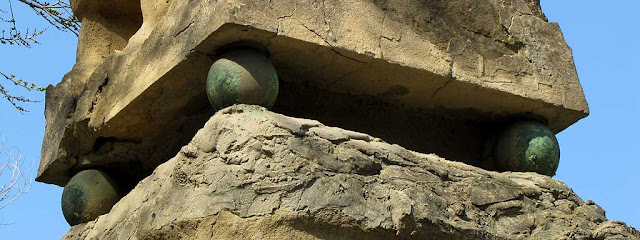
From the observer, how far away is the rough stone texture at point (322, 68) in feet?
11.3

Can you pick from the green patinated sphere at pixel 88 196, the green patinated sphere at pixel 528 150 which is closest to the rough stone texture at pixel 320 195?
the green patinated sphere at pixel 528 150

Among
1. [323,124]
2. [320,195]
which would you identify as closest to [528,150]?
[323,124]

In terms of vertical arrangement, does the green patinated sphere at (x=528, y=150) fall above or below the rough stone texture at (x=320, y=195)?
above

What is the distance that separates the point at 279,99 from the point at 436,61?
0.51 m

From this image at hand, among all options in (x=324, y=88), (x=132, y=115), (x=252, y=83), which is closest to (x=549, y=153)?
(x=324, y=88)

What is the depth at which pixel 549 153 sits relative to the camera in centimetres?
379

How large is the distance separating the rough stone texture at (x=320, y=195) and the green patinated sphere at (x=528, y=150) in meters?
0.28

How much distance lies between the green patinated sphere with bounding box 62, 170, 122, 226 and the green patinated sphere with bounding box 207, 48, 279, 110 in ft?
2.48

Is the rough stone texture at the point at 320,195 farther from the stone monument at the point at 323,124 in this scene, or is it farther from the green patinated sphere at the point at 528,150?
the green patinated sphere at the point at 528,150

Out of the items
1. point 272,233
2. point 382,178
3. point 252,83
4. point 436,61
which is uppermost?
point 436,61

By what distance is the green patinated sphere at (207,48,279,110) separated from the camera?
333cm

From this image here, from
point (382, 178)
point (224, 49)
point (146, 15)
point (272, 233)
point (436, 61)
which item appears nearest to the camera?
point (272, 233)

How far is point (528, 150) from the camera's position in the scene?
3779 mm

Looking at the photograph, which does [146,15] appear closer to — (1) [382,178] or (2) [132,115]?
(2) [132,115]
